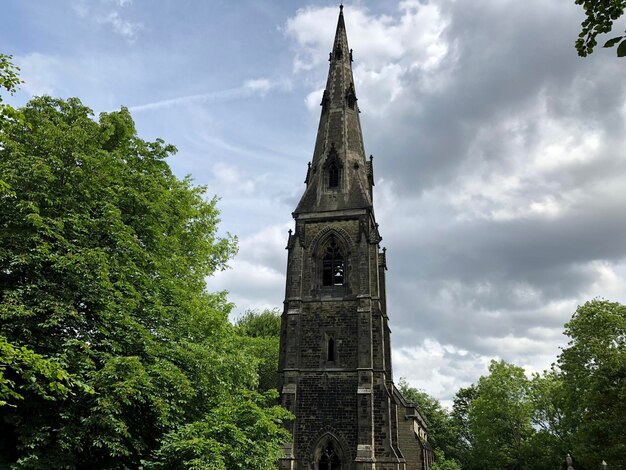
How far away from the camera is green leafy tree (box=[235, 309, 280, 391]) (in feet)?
113

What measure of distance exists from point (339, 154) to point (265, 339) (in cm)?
1636

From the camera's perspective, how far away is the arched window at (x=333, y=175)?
88.2 ft

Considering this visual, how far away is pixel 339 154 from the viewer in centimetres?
2759

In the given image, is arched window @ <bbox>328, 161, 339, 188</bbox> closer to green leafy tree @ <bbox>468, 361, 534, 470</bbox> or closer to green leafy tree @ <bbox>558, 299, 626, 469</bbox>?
green leafy tree @ <bbox>558, 299, 626, 469</bbox>

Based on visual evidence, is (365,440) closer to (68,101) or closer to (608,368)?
(608,368)

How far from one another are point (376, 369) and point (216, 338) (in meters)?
9.56

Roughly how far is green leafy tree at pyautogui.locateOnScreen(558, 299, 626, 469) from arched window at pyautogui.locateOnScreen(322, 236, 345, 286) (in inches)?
501

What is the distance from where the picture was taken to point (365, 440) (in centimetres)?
1984

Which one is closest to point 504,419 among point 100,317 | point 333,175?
point 333,175

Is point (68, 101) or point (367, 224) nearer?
point (68, 101)

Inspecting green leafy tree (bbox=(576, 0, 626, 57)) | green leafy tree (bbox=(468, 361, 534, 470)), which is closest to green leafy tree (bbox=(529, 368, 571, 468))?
green leafy tree (bbox=(468, 361, 534, 470))

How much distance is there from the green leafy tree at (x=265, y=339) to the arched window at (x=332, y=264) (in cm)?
1035

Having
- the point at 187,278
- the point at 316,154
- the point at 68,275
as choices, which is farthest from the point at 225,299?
the point at 316,154

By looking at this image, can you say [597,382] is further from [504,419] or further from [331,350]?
[504,419]
